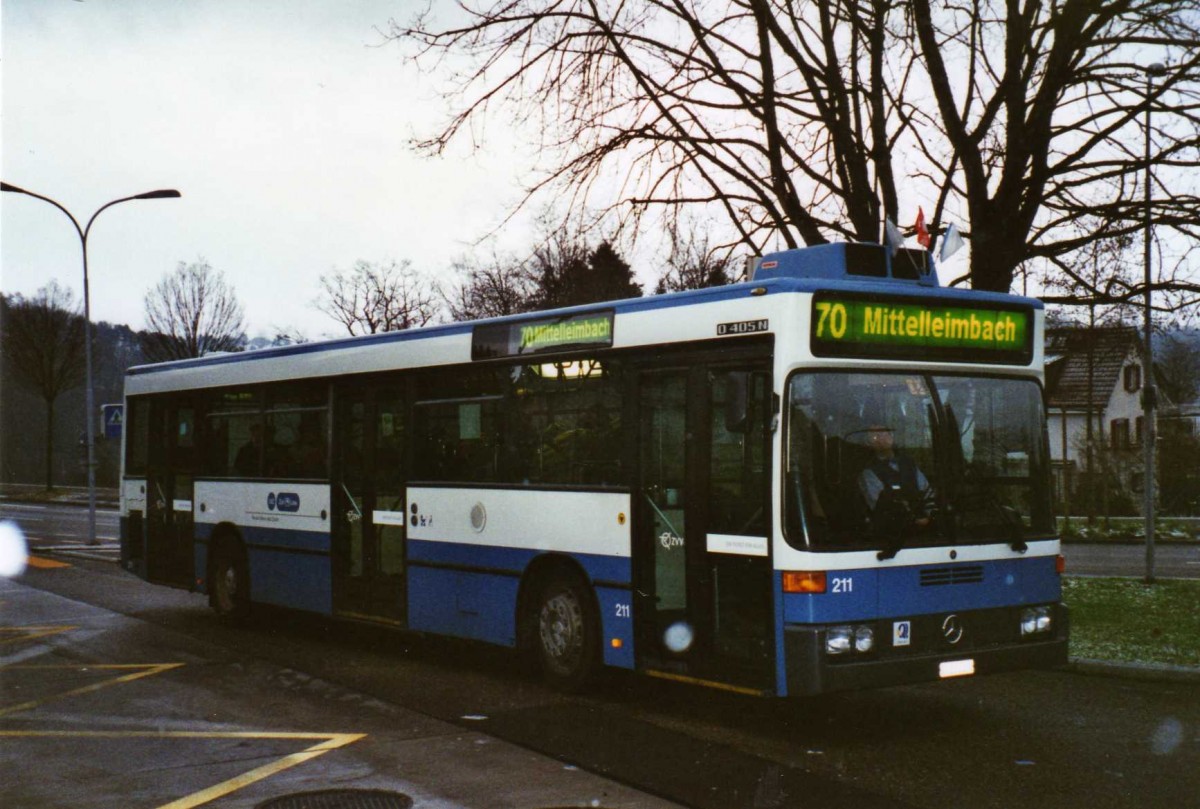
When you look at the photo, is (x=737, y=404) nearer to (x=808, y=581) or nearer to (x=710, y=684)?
(x=808, y=581)

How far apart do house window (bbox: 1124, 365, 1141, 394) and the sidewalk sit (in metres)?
66.3

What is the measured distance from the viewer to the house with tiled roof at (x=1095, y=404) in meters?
18.2

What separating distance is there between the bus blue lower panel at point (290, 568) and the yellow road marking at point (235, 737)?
428cm

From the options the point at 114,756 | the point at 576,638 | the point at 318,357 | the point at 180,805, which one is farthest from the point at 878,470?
the point at 318,357

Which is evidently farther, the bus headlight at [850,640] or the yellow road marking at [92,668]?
the yellow road marking at [92,668]

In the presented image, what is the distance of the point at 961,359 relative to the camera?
861 cm

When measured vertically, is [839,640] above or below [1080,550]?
above

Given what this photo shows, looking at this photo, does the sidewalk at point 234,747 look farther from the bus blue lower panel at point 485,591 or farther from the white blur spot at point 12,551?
the white blur spot at point 12,551

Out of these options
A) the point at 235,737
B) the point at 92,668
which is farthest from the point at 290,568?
the point at 235,737

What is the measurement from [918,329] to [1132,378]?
69.0 m

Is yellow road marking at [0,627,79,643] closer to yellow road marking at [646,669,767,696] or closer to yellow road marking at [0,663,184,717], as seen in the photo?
yellow road marking at [0,663,184,717]

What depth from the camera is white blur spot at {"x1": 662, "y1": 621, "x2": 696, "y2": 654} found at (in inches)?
347

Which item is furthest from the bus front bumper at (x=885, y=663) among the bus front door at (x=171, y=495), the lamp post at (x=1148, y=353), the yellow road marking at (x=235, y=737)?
the bus front door at (x=171, y=495)

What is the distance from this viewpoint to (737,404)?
811cm
